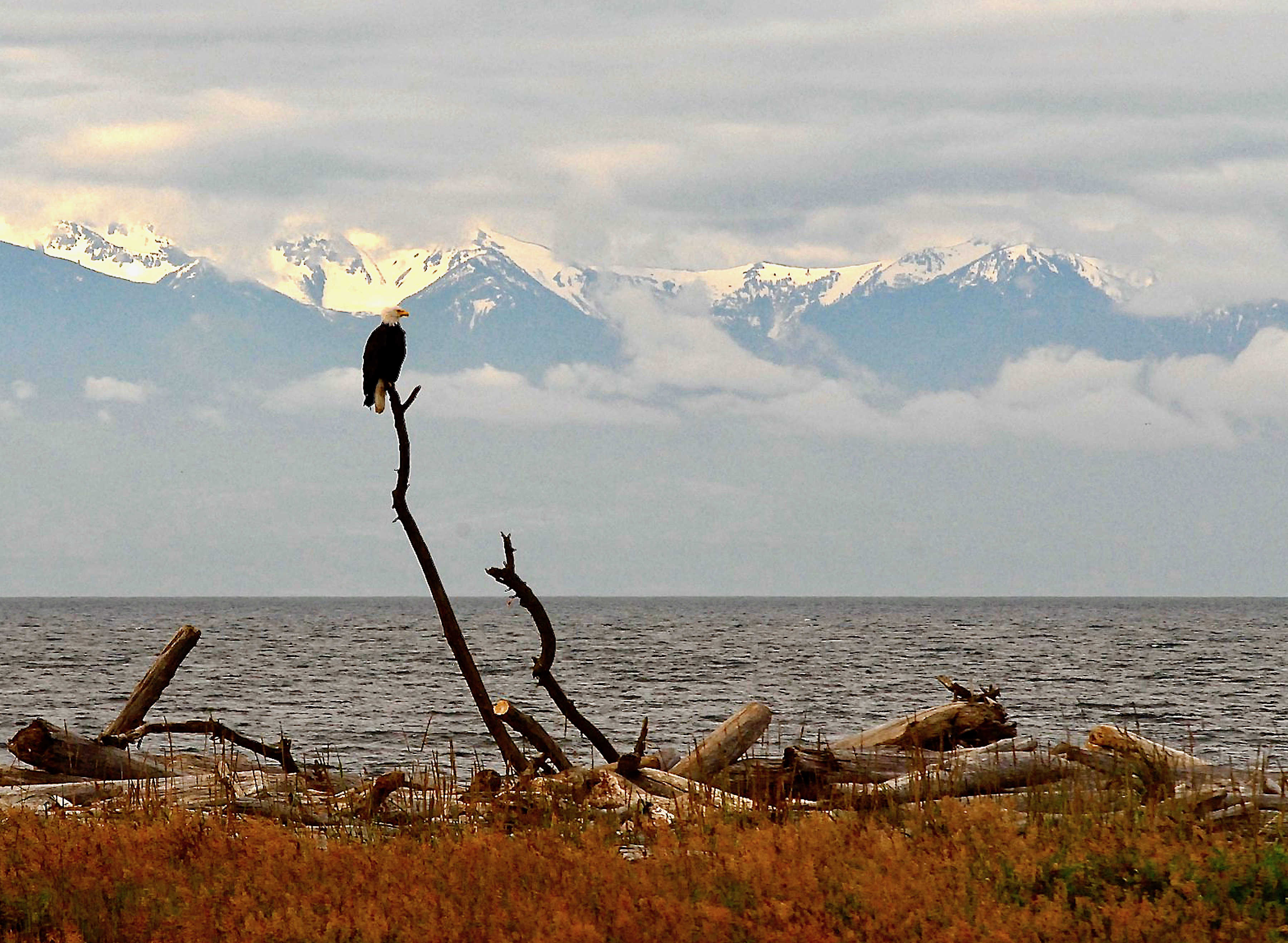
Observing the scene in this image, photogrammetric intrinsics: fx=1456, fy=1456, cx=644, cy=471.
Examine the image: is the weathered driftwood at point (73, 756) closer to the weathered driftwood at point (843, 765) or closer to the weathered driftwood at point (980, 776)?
the weathered driftwood at point (843, 765)

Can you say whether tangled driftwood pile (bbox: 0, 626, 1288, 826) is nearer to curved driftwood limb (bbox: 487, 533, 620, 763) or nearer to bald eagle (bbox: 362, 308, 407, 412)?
curved driftwood limb (bbox: 487, 533, 620, 763)

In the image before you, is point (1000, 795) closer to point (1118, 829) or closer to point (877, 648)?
point (1118, 829)

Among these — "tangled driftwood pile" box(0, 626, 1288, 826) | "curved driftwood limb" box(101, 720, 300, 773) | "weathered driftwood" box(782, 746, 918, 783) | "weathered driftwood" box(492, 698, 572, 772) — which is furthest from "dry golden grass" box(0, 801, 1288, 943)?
"curved driftwood limb" box(101, 720, 300, 773)

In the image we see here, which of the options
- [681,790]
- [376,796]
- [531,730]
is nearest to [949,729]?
[681,790]

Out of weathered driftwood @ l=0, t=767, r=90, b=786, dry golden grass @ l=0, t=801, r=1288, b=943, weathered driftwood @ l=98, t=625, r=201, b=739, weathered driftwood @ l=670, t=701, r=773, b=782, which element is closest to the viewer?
dry golden grass @ l=0, t=801, r=1288, b=943

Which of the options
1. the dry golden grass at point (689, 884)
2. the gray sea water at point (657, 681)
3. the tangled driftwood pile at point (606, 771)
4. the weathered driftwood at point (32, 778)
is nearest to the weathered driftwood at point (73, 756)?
the tangled driftwood pile at point (606, 771)

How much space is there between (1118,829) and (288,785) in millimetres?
6602

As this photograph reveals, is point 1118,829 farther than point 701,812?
No

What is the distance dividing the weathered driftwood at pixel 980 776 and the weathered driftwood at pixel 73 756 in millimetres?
6730

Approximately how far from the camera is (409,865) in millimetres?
8062

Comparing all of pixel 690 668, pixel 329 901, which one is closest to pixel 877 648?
pixel 690 668

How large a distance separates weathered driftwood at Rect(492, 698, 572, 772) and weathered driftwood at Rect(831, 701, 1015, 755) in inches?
112

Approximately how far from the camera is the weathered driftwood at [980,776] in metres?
10.9

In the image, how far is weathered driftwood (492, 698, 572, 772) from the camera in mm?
13992
